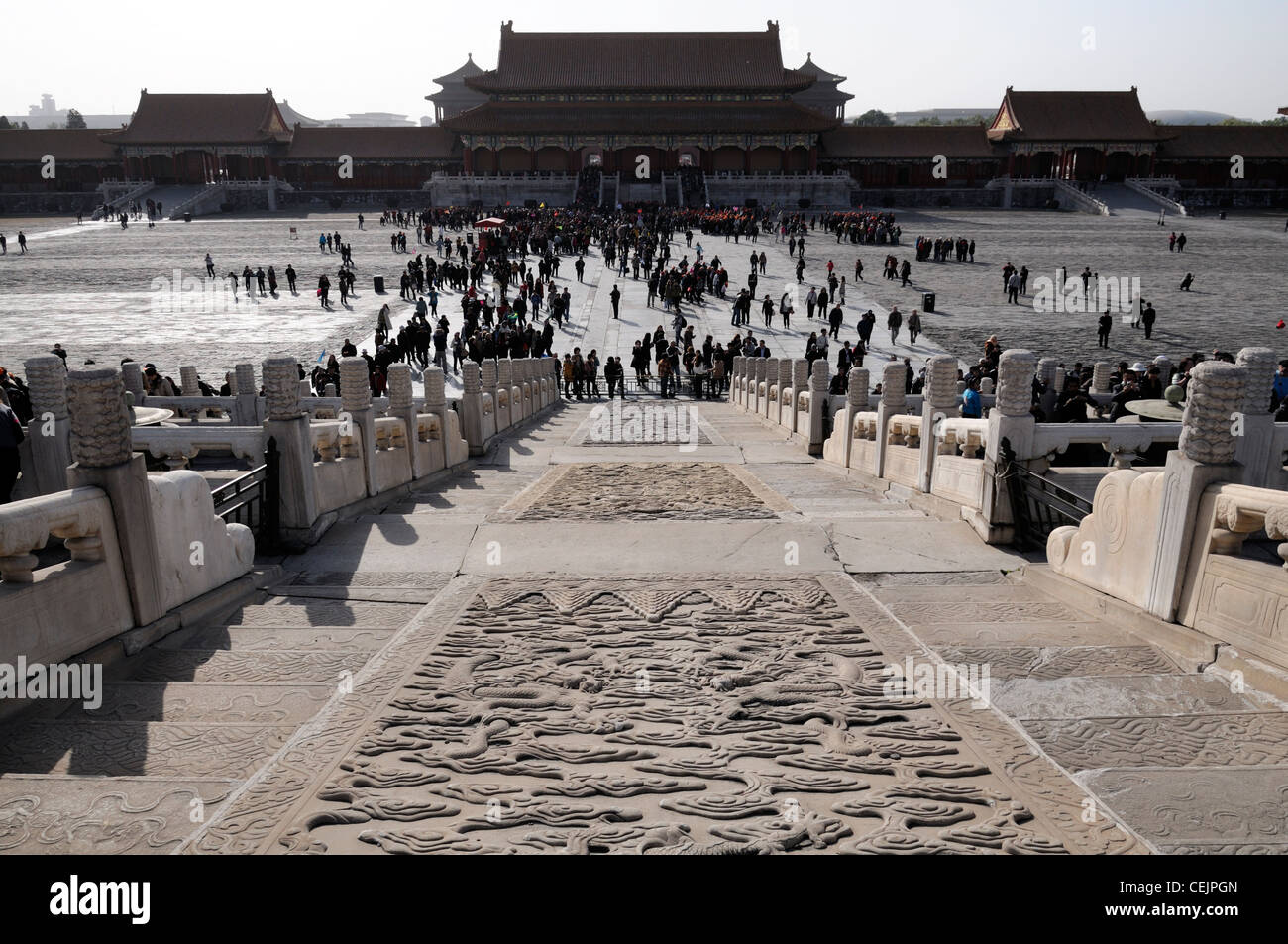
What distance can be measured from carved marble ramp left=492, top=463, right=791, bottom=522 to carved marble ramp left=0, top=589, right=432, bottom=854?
2716 millimetres

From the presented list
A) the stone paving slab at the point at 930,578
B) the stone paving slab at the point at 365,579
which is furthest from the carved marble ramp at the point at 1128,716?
the stone paving slab at the point at 365,579

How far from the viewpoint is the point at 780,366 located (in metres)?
16.5

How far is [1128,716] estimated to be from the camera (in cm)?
382

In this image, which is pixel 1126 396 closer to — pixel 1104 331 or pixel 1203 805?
pixel 1203 805

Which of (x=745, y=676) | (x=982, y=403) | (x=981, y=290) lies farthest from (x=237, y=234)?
(x=745, y=676)

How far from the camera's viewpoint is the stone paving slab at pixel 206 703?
3963 mm

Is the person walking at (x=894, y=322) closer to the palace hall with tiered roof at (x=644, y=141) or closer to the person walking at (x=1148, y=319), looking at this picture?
the person walking at (x=1148, y=319)

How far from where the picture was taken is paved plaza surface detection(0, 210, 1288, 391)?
25.0 meters

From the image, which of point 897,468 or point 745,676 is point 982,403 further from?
point 745,676

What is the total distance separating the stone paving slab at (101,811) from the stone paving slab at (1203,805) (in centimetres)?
314

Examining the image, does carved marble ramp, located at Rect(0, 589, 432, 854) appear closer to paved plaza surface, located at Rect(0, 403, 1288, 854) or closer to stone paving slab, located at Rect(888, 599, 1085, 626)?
paved plaza surface, located at Rect(0, 403, 1288, 854)

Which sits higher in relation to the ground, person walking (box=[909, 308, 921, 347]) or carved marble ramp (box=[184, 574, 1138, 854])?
person walking (box=[909, 308, 921, 347])

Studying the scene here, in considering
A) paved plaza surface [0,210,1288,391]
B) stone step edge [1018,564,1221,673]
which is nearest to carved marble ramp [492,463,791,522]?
stone step edge [1018,564,1221,673]

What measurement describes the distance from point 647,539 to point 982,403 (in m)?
5.85
